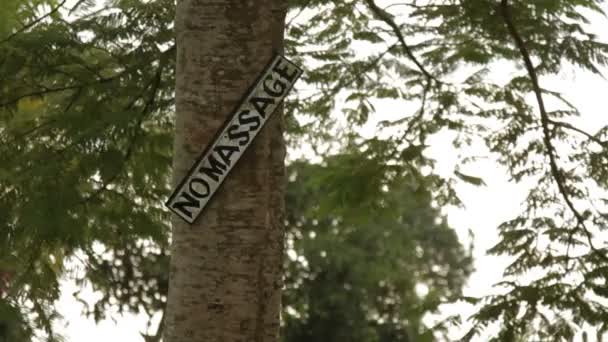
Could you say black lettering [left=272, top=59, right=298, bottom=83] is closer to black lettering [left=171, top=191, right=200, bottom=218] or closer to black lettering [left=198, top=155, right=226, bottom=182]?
black lettering [left=198, top=155, right=226, bottom=182]

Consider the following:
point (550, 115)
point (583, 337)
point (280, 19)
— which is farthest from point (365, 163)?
point (280, 19)

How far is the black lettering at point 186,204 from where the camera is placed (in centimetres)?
331

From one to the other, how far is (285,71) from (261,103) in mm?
130

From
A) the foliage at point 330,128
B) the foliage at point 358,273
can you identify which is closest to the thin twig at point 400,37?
the foliage at point 330,128

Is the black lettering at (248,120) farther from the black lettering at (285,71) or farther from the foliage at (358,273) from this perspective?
the foliage at (358,273)

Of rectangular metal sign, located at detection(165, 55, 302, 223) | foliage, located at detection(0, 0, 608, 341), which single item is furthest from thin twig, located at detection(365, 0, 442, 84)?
rectangular metal sign, located at detection(165, 55, 302, 223)

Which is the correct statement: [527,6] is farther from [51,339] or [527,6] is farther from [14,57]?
[51,339]

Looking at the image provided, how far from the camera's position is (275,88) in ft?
11.2

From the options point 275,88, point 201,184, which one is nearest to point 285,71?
point 275,88

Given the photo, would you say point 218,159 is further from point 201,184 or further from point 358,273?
point 358,273

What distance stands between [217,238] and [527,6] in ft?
9.92

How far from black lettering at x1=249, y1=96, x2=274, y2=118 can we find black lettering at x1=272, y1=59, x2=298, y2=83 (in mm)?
94

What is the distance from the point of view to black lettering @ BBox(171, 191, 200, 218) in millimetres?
3310

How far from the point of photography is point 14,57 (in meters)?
4.97
